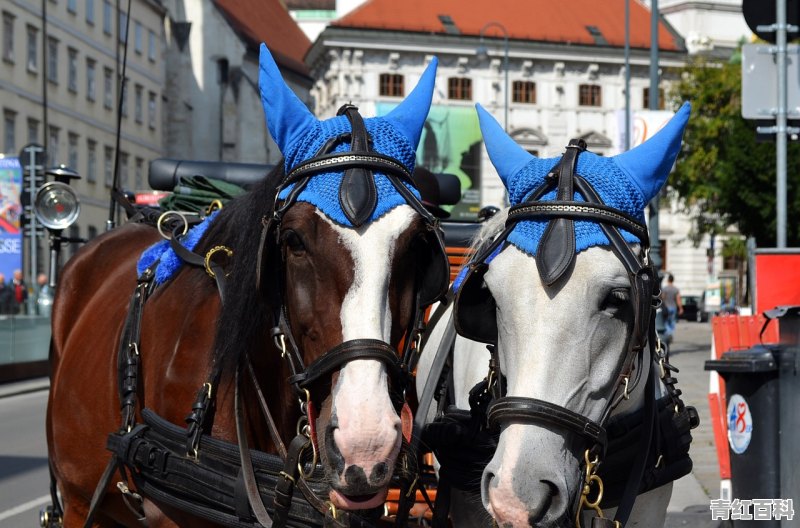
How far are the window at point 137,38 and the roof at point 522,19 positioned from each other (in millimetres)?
11024

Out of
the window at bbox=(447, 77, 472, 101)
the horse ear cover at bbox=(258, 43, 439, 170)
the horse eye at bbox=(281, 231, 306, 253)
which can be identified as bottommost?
the horse eye at bbox=(281, 231, 306, 253)

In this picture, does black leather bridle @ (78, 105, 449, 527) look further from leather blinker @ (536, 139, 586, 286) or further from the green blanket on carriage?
the green blanket on carriage

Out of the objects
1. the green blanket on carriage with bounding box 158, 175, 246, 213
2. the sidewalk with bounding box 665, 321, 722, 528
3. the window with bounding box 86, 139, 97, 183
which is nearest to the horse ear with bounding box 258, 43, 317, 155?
the green blanket on carriage with bounding box 158, 175, 246, 213

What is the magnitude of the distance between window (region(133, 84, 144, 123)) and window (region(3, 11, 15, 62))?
1510cm

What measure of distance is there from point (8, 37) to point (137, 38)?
1562 centimetres

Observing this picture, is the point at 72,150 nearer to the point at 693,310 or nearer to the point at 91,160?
the point at 91,160

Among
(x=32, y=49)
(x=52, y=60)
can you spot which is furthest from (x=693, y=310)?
(x=32, y=49)

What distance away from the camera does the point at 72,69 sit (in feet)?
170

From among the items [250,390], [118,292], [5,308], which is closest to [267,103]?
[250,390]

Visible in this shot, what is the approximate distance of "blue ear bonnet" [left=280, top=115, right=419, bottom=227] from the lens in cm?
361

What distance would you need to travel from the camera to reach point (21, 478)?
11.3m

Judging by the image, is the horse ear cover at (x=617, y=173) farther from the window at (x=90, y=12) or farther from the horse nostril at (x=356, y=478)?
the window at (x=90, y=12)

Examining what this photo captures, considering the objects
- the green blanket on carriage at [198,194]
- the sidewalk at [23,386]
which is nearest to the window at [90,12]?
the sidewalk at [23,386]

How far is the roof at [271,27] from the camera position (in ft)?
261
